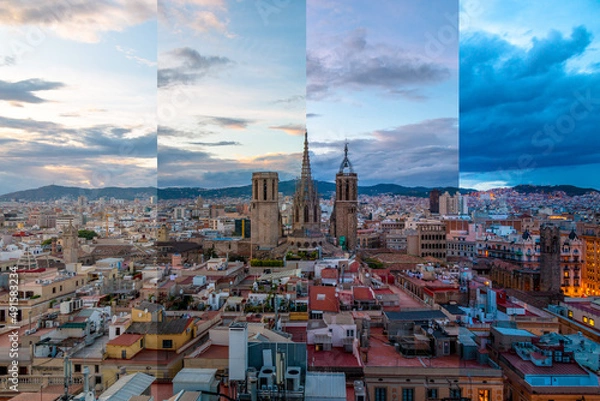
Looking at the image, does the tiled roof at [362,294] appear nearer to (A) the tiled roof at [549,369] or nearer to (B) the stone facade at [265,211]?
(A) the tiled roof at [549,369]

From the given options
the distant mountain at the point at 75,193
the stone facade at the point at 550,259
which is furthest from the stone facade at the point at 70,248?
the stone facade at the point at 550,259

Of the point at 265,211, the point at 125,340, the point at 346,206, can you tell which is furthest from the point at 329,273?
the point at 346,206

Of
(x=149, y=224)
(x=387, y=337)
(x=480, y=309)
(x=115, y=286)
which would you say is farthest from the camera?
(x=149, y=224)

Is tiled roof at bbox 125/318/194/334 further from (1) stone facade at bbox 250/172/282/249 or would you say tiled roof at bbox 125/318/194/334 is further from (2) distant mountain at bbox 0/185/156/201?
(2) distant mountain at bbox 0/185/156/201

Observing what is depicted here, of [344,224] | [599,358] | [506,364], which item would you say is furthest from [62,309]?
[344,224]

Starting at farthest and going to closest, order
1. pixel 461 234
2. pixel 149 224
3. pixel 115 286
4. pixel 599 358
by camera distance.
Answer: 1. pixel 149 224
2. pixel 461 234
3. pixel 115 286
4. pixel 599 358

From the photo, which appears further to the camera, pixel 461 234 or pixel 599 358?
pixel 461 234

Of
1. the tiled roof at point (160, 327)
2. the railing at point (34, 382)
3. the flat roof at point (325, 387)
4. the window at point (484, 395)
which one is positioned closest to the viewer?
the flat roof at point (325, 387)

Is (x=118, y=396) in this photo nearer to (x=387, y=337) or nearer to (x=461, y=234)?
(x=387, y=337)
